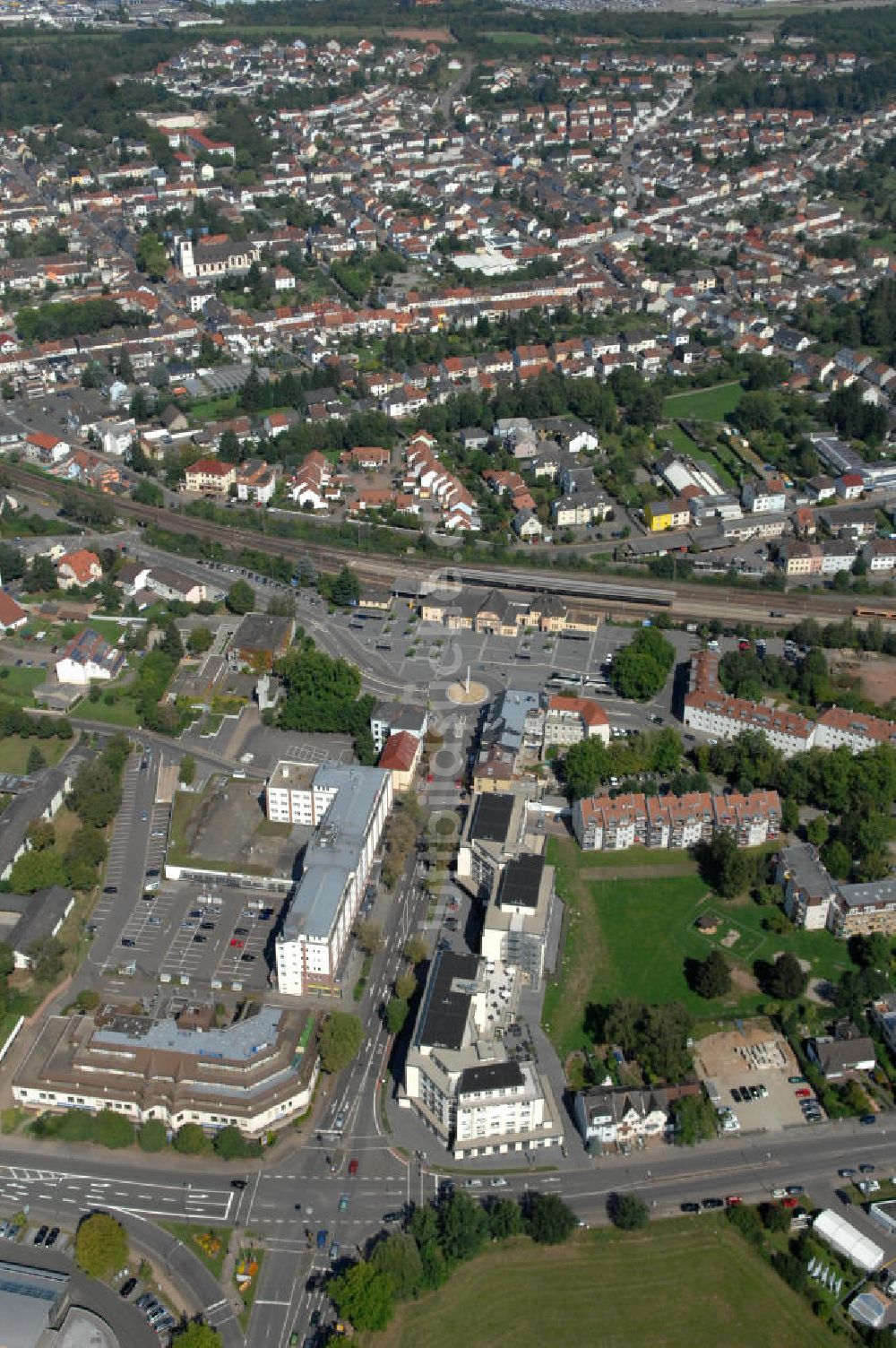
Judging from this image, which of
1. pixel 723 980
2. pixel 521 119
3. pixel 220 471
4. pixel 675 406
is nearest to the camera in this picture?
pixel 723 980

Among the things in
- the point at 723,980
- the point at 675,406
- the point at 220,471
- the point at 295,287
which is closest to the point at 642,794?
the point at 723,980

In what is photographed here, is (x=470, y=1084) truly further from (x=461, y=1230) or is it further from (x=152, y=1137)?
(x=152, y=1137)

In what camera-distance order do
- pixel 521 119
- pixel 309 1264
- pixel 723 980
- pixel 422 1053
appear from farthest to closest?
pixel 521 119, pixel 723 980, pixel 422 1053, pixel 309 1264

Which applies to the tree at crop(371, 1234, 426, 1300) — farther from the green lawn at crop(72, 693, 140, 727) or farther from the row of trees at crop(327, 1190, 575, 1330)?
the green lawn at crop(72, 693, 140, 727)

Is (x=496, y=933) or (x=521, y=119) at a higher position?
(x=521, y=119)

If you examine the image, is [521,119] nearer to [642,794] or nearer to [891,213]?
[891,213]

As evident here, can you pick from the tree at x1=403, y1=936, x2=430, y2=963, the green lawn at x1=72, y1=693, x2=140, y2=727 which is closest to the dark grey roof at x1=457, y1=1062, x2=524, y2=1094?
the tree at x1=403, y1=936, x2=430, y2=963

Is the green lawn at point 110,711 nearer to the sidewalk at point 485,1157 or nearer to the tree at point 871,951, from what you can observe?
the sidewalk at point 485,1157
